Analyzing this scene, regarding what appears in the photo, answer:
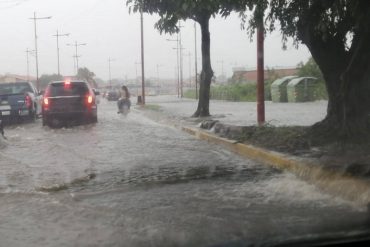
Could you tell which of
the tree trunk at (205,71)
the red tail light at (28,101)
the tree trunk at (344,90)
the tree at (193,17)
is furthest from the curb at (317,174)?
the red tail light at (28,101)

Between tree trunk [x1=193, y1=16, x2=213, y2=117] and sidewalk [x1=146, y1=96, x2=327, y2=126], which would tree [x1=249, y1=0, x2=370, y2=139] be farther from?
tree trunk [x1=193, y1=16, x2=213, y2=117]

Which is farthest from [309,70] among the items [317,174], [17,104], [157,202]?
[157,202]

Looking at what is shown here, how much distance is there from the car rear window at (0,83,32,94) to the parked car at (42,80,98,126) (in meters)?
2.65

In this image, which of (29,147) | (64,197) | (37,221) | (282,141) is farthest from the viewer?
(29,147)

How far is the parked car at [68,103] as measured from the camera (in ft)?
64.3

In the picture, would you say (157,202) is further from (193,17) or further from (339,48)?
(193,17)

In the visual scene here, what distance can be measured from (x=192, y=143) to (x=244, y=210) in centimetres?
761

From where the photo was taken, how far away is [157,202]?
7.05m

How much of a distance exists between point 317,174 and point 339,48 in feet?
12.1

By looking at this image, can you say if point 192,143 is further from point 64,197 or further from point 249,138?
point 64,197

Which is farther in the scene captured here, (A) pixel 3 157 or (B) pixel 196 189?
(A) pixel 3 157

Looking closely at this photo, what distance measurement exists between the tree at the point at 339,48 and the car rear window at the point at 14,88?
43.9ft

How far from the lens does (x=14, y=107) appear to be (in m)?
20.5

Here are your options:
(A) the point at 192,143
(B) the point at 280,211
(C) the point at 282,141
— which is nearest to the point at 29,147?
(A) the point at 192,143
